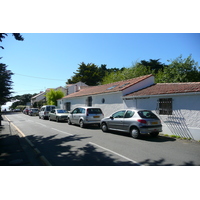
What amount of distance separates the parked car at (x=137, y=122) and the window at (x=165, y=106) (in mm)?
1598

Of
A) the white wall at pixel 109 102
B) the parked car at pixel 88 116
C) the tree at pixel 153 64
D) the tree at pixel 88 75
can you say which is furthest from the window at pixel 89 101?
the tree at pixel 88 75

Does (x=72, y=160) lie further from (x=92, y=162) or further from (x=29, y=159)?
(x=29, y=159)

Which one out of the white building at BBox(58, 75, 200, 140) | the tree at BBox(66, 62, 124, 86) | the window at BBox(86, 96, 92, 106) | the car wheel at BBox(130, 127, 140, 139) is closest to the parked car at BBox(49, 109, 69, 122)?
the window at BBox(86, 96, 92, 106)

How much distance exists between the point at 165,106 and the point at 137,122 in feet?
9.39

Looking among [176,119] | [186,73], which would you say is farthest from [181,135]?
[186,73]

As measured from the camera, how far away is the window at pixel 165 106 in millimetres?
A: 9688

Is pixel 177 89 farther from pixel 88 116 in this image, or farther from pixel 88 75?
pixel 88 75

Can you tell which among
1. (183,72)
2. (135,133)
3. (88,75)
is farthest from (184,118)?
(88,75)

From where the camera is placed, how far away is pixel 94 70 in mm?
47281

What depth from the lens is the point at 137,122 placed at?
8.17 meters

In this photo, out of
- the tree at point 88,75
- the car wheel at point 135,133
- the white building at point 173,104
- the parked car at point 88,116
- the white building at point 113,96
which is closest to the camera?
the car wheel at point 135,133

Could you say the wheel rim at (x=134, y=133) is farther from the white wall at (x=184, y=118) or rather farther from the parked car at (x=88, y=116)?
the parked car at (x=88, y=116)

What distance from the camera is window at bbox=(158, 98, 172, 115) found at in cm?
969

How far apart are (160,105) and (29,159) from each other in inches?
319
